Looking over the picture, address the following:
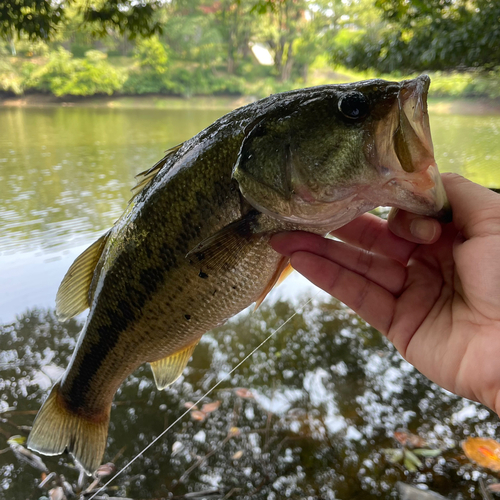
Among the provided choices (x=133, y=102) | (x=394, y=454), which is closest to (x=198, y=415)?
(x=394, y=454)

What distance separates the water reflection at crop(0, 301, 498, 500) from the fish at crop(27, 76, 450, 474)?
89 centimetres

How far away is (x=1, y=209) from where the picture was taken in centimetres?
526

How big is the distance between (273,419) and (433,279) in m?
1.50

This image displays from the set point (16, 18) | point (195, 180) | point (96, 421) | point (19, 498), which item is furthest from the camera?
point (16, 18)

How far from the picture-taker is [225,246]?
1.00 meters

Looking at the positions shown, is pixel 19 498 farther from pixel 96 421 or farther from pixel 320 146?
pixel 320 146

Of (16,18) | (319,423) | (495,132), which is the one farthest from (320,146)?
(495,132)

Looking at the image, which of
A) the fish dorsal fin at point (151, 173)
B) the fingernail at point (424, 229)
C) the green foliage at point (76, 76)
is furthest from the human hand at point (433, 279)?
the green foliage at point (76, 76)

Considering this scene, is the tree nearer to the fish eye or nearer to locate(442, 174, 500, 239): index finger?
the fish eye

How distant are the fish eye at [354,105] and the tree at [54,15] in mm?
3024

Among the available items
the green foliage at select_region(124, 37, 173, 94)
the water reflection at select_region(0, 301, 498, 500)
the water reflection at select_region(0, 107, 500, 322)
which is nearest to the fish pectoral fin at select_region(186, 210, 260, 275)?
the water reflection at select_region(0, 301, 498, 500)

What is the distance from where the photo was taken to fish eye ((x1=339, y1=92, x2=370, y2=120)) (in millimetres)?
846

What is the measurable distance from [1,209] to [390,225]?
19.3 feet

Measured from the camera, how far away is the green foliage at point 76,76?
1427 centimetres
